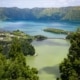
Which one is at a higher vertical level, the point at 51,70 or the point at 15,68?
the point at 15,68

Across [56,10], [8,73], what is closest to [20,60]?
[8,73]

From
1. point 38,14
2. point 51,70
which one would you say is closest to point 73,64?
point 51,70

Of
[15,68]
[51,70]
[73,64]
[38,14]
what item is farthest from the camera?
[38,14]

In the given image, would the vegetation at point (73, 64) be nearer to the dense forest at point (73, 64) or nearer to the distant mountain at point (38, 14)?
the dense forest at point (73, 64)

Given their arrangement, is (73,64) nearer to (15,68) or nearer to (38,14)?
(15,68)

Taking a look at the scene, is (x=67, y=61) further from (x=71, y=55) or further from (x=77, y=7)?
(x=77, y=7)

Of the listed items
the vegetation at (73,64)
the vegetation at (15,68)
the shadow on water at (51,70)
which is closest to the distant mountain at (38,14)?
the shadow on water at (51,70)

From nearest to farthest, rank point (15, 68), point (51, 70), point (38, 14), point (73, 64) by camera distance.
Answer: point (15, 68) → point (73, 64) → point (51, 70) → point (38, 14)

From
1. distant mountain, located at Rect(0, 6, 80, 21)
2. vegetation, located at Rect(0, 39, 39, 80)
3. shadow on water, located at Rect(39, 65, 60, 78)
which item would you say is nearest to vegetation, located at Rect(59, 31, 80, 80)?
vegetation, located at Rect(0, 39, 39, 80)
